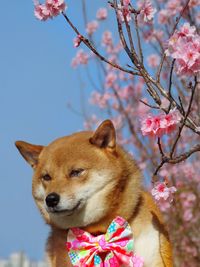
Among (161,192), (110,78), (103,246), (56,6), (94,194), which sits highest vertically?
(110,78)

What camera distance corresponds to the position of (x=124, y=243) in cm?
418

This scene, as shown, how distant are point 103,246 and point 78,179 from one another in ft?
1.58

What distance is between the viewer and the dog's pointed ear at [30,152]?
179 inches

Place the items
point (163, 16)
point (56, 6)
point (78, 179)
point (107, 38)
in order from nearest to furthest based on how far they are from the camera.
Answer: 1. point (78, 179)
2. point (56, 6)
3. point (163, 16)
4. point (107, 38)

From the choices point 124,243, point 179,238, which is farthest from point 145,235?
point 179,238

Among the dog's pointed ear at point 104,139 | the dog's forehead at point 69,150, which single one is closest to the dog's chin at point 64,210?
the dog's forehead at point 69,150

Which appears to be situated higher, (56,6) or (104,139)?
(56,6)

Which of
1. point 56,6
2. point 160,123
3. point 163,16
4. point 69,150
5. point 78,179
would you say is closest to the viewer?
point 160,123

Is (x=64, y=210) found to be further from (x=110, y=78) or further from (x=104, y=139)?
(x=110, y=78)

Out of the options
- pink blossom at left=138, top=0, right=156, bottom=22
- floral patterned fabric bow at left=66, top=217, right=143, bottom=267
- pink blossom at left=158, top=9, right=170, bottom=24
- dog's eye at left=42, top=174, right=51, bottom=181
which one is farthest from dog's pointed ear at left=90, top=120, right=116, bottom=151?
pink blossom at left=158, top=9, right=170, bottom=24

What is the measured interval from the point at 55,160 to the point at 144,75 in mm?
773

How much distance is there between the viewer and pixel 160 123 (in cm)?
393

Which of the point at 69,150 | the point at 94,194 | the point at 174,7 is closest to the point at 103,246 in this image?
the point at 94,194

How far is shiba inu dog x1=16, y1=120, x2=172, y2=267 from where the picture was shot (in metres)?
4.09
